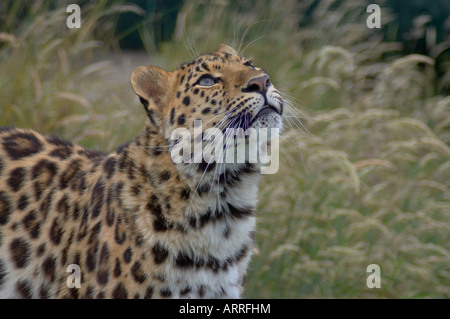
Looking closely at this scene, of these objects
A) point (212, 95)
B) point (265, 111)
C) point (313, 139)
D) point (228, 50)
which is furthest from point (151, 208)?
point (313, 139)

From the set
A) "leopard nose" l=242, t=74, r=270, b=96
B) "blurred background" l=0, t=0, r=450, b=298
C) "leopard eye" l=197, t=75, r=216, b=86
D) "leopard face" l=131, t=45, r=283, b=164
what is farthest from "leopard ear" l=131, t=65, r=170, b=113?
"leopard nose" l=242, t=74, r=270, b=96

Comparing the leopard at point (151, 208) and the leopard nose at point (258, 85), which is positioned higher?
the leopard nose at point (258, 85)

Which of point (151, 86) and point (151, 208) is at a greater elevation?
point (151, 86)

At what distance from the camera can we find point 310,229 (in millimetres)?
5449

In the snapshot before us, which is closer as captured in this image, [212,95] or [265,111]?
[265,111]

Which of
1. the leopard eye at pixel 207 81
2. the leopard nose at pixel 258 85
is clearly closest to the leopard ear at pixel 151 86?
the leopard eye at pixel 207 81

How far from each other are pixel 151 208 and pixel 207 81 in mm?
824

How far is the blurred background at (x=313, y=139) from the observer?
535 cm

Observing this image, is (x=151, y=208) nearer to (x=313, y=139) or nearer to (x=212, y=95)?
(x=212, y=95)

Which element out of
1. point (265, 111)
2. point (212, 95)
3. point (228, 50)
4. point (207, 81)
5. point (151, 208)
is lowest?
point (151, 208)

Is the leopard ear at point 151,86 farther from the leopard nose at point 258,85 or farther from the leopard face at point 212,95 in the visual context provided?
the leopard nose at point 258,85

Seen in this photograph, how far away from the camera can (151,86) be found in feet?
13.2

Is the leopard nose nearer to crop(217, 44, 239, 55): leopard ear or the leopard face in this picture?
the leopard face
